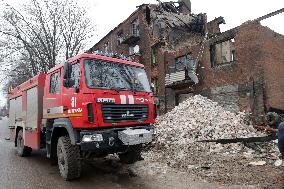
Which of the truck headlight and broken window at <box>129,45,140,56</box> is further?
broken window at <box>129,45,140,56</box>

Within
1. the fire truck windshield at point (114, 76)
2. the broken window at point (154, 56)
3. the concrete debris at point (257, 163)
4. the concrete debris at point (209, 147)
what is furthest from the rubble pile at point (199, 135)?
the broken window at point (154, 56)

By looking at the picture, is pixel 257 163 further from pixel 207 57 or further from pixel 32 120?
pixel 207 57

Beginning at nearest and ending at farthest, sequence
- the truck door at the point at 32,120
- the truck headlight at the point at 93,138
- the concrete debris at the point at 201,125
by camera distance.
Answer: the truck headlight at the point at 93,138 < the truck door at the point at 32,120 < the concrete debris at the point at 201,125

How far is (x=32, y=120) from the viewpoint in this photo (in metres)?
9.72

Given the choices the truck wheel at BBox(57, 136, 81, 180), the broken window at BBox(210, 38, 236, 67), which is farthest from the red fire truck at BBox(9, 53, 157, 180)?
the broken window at BBox(210, 38, 236, 67)

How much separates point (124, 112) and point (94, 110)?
838mm

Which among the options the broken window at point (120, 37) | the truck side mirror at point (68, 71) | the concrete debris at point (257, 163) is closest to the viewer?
the truck side mirror at point (68, 71)

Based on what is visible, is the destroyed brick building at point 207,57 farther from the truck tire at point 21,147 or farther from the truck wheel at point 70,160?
the truck wheel at point 70,160

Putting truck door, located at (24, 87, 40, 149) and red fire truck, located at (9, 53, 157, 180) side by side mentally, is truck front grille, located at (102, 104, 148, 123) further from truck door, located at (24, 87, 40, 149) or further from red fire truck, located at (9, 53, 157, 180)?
truck door, located at (24, 87, 40, 149)

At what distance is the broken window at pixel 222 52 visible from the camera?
2111 centimetres

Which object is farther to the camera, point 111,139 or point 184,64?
point 184,64

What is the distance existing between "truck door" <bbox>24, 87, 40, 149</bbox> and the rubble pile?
375 centimetres

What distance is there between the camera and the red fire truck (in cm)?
695

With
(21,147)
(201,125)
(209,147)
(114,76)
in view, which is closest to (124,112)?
(114,76)
